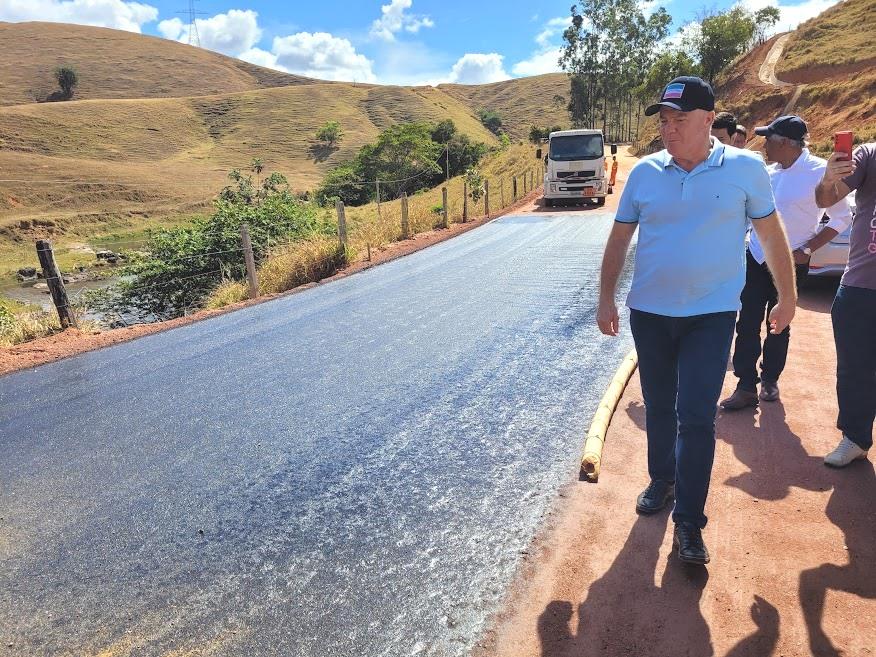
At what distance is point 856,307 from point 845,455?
0.88 metres

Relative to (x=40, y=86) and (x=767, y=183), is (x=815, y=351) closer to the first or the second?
(x=767, y=183)

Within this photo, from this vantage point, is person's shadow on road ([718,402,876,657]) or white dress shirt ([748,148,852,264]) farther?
white dress shirt ([748,148,852,264])

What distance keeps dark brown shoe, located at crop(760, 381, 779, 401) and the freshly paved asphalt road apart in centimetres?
116

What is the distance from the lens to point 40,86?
117m

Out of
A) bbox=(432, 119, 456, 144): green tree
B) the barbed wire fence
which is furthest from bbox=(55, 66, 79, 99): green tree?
the barbed wire fence

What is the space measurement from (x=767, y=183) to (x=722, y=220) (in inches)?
10.4

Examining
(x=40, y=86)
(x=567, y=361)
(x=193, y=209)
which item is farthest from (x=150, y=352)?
(x=40, y=86)

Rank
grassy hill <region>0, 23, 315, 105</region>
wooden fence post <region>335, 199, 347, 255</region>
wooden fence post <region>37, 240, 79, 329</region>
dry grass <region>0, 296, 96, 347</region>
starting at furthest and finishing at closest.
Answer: grassy hill <region>0, 23, 315, 105</region>, wooden fence post <region>335, 199, 347, 255</region>, dry grass <region>0, 296, 96, 347</region>, wooden fence post <region>37, 240, 79, 329</region>

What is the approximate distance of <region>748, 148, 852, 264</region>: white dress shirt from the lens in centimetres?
382

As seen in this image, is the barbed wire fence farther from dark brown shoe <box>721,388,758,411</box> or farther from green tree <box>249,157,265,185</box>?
green tree <box>249,157,265,185</box>

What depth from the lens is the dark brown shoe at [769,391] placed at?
13.9ft

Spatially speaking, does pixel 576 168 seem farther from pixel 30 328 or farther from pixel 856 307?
pixel 856 307

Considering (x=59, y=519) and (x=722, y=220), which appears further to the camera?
(x=59, y=519)

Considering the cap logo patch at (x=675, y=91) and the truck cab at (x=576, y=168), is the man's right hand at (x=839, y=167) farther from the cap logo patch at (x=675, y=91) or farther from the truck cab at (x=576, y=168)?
the truck cab at (x=576, y=168)
